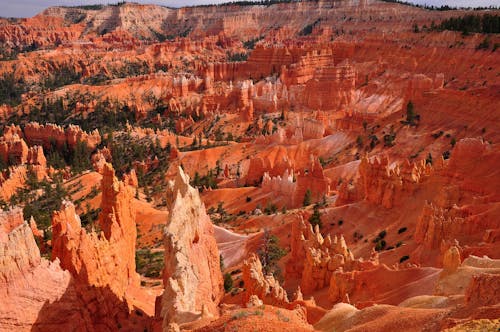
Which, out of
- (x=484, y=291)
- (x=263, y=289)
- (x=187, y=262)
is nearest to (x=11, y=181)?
(x=187, y=262)

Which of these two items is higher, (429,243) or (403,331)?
(403,331)

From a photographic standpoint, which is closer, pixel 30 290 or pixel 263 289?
pixel 30 290

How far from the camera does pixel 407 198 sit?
1328 inches

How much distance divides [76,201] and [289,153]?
30.1 metres

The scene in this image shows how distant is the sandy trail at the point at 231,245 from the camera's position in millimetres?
34500

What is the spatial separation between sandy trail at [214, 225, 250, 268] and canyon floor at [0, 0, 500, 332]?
0.20 metres

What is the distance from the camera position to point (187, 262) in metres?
18.0

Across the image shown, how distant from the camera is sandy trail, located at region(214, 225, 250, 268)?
3450cm

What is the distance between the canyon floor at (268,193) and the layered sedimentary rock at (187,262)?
0.09 metres

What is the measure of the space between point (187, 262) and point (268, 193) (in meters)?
33.1

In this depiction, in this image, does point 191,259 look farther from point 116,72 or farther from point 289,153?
point 116,72

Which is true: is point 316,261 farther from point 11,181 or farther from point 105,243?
point 11,181

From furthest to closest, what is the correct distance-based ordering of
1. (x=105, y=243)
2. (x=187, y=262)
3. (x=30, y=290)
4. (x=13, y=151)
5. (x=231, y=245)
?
(x=13, y=151) < (x=231, y=245) < (x=105, y=243) < (x=187, y=262) < (x=30, y=290)

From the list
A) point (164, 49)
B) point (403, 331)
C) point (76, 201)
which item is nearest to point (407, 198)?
point (403, 331)
